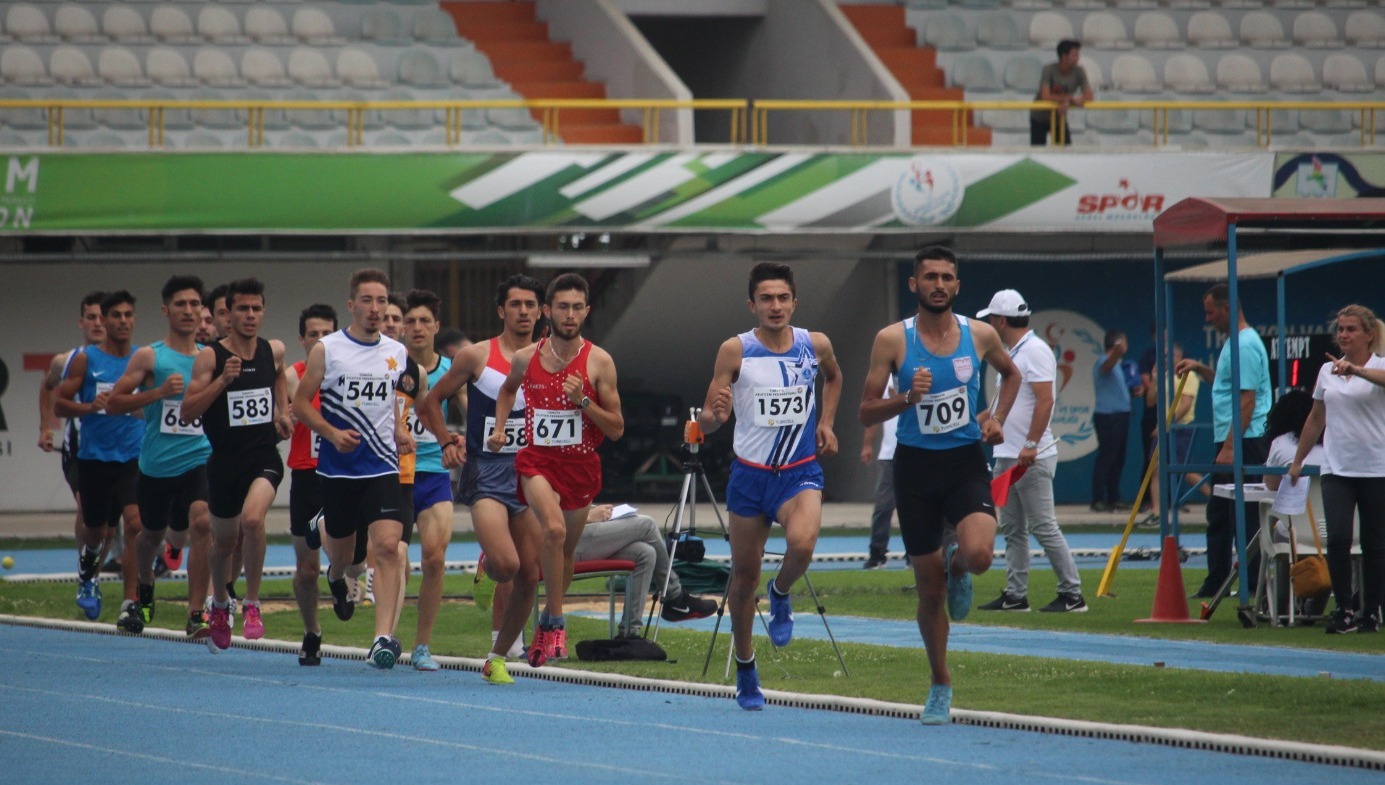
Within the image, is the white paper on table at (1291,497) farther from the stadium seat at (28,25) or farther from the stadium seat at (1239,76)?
the stadium seat at (28,25)

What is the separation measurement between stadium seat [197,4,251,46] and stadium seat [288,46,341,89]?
0.84m

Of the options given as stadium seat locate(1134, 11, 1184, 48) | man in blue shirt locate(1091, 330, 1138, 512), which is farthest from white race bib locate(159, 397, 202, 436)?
stadium seat locate(1134, 11, 1184, 48)

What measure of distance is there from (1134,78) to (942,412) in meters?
20.2

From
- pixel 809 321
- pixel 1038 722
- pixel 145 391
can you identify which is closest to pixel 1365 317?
pixel 1038 722

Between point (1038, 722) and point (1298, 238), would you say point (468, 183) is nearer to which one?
point (1298, 238)

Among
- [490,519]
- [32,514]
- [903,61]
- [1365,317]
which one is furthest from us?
[903,61]

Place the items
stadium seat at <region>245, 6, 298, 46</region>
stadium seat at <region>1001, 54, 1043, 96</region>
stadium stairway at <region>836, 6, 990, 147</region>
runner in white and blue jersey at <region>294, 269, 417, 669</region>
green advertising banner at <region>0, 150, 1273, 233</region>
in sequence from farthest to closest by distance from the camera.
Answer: stadium seat at <region>1001, 54, 1043, 96</region> < stadium seat at <region>245, 6, 298, 46</region> < stadium stairway at <region>836, 6, 990, 147</region> < green advertising banner at <region>0, 150, 1273, 233</region> < runner in white and blue jersey at <region>294, 269, 417, 669</region>

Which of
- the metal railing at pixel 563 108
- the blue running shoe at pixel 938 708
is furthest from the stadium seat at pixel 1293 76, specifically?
the blue running shoe at pixel 938 708

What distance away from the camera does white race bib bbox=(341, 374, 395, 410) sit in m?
10.4

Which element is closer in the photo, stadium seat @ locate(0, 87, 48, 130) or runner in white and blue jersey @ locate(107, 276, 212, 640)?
runner in white and blue jersey @ locate(107, 276, 212, 640)

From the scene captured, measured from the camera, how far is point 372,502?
10.4m

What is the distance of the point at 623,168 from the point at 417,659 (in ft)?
40.3

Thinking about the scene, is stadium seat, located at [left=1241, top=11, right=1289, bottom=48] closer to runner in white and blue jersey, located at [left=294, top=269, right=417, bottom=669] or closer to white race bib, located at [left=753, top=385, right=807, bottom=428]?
runner in white and blue jersey, located at [left=294, top=269, right=417, bottom=669]

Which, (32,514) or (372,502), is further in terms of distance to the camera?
(32,514)
